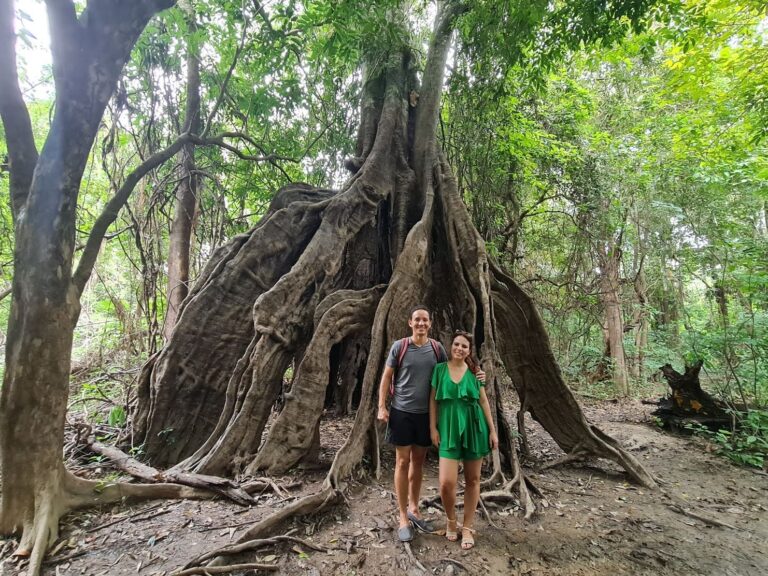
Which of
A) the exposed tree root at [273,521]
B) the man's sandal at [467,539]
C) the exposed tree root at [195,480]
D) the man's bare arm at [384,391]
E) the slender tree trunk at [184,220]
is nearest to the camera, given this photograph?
the exposed tree root at [273,521]

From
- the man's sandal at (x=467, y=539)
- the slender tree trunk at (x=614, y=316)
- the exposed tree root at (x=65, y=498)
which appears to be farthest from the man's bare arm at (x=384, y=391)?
the slender tree trunk at (x=614, y=316)

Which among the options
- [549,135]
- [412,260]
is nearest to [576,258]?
[549,135]

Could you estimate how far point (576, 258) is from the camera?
27.0 feet

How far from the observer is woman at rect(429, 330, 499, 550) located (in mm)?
2602

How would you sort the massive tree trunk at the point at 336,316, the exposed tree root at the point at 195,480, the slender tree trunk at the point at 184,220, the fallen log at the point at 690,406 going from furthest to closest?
the fallen log at the point at 690,406
the slender tree trunk at the point at 184,220
the massive tree trunk at the point at 336,316
the exposed tree root at the point at 195,480

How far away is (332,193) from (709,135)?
7037 mm

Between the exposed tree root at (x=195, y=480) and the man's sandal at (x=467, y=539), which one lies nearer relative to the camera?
the man's sandal at (x=467, y=539)

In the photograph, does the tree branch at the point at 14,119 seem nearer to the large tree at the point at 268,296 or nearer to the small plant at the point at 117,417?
the large tree at the point at 268,296

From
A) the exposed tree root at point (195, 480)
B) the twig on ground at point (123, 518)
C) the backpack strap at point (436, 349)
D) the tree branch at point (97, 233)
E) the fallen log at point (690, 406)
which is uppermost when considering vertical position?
the tree branch at point (97, 233)

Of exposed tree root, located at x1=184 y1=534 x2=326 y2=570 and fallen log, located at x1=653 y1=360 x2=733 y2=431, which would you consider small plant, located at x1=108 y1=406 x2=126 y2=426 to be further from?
fallen log, located at x1=653 y1=360 x2=733 y2=431

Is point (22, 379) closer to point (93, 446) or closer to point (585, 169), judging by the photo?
point (93, 446)

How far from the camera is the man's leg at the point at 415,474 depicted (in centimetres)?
279

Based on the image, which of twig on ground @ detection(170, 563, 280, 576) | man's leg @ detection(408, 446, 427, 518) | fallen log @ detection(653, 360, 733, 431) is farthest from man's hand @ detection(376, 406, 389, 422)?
fallen log @ detection(653, 360, 733, 431)

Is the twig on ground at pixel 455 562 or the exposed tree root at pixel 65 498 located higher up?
the exposed tree root at pixel 65 498
